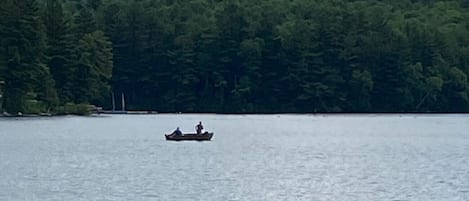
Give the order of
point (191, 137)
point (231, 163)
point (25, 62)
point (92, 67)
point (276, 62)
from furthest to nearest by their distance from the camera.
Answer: point (276, 62) → point (92, 67) → point (25, 62) → point (191, 137) → point (231, 163)

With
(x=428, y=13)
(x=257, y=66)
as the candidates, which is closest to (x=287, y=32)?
(x=257, y=66)

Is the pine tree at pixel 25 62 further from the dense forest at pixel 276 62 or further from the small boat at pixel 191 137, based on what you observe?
the small boat at pixel 191 137

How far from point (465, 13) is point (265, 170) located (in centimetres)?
10598

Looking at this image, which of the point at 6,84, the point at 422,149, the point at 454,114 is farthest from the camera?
the point at 454,114

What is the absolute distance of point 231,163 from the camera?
5478 cm

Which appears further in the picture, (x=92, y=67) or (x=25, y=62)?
(x=92, y=67)

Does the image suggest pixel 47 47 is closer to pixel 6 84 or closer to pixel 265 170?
pixel 6 84

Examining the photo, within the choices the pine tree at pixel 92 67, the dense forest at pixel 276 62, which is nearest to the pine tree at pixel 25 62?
the pine tree at pixel 92 67

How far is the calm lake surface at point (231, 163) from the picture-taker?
1641 inches

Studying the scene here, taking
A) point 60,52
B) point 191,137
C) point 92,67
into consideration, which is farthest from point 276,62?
point 191,137

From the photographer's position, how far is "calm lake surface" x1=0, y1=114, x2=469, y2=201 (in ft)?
137

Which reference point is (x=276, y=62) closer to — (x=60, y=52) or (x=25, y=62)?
(x=60, y=52)

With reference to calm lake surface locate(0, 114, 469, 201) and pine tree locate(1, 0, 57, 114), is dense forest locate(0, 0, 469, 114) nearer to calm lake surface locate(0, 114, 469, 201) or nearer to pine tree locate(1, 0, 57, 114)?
pine tree locate(1, 0, 57, 114)

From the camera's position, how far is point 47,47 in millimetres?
105438
